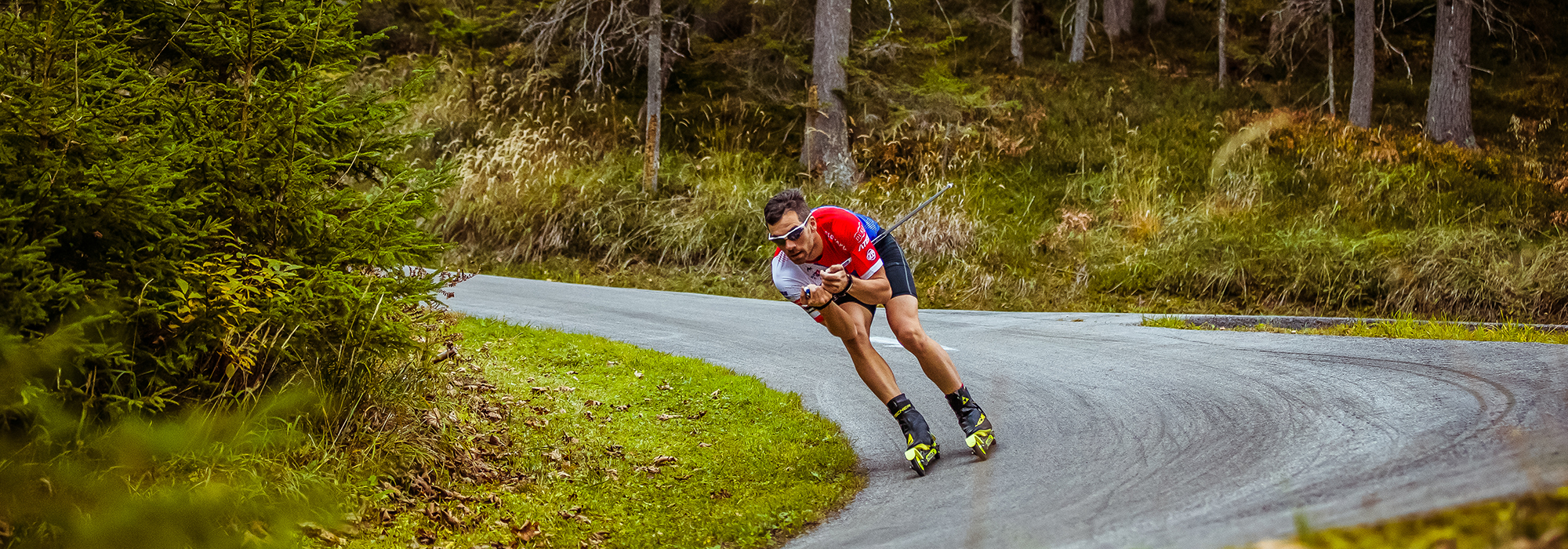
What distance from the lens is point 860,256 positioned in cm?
593

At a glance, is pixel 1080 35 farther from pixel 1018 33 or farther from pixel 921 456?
pixel 921 456

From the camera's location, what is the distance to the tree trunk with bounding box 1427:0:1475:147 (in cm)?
1795

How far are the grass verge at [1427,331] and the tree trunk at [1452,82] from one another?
10822 millimetres

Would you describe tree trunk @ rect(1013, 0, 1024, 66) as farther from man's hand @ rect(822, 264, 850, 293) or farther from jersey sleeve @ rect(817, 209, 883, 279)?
A: man's hand @ rect(822, 264, 850, 293)

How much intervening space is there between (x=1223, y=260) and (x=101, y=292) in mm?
12439

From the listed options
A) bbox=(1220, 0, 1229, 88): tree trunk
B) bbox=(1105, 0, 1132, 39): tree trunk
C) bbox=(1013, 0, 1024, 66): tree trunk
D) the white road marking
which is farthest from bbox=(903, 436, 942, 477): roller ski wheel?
bbox=(1105, 0, 1132, 39): tree trunk

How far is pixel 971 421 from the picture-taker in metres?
5.90

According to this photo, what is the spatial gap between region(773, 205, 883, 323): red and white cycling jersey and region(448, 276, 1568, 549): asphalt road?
1.19 m

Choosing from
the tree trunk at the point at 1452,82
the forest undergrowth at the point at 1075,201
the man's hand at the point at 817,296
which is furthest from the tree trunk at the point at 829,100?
the man's hand at the point at 817,296

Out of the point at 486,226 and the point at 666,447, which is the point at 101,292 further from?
the point at 486,226

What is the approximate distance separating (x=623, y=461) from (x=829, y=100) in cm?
1235

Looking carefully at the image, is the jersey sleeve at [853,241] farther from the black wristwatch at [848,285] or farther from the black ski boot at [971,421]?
the black ski boot at [971,421]

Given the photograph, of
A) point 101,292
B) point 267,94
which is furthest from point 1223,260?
point 101,292

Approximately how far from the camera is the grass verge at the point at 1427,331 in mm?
7598
